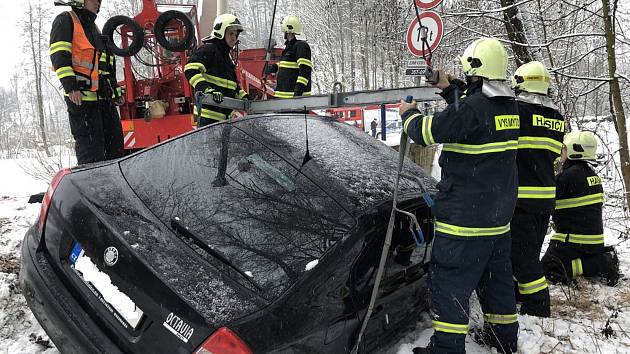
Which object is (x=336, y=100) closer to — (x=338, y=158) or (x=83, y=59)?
(x=338, y=158)

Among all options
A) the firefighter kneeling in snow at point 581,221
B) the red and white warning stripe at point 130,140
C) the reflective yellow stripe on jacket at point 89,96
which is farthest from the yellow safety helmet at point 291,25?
the firefighter kneeling in snow at point 581,221

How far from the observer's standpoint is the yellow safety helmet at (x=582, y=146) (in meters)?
4.04

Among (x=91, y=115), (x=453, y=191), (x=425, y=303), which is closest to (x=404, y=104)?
(x=453, y=191)

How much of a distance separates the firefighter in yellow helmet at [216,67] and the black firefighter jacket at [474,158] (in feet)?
8.88

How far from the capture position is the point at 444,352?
2.46m

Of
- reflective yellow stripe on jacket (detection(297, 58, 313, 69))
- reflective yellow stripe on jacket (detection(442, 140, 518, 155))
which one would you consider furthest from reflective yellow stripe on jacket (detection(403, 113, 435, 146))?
reflective yellow stripe on jacket (detection(297, 58, 313, 69))

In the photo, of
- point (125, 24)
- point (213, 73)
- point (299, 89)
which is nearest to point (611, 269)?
point (299, 89)

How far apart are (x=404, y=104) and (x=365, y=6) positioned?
23.1 meters

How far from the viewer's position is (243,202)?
2.01 m

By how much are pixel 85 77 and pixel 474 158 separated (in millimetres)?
3608

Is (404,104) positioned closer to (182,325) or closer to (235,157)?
(235,157)

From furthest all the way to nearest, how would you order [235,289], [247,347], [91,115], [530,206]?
[91,115]
[530,206]
[235,289]
[247,347]

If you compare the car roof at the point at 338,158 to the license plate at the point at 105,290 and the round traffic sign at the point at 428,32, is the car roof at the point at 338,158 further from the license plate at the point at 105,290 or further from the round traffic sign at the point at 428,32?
the round traffic sign at the point at 428,32

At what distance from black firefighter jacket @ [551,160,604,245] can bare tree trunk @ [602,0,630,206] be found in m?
1.78
